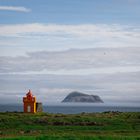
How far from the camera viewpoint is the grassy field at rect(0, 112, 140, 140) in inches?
1794

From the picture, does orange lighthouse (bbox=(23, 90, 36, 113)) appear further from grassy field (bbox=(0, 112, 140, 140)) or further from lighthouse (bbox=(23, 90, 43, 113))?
grassy field (bbox=(0, 112, 140, 140))

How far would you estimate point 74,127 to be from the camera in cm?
5291

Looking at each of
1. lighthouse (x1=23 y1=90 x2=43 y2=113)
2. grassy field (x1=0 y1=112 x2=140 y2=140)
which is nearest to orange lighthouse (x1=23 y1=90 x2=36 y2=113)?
lighthouse (x1=23 y1=90 x2=43 y2=113)

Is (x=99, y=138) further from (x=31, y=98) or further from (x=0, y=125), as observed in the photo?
(x=31, y=98)

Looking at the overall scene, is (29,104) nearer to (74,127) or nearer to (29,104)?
(29,104)

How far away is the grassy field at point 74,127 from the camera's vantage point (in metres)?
45.6

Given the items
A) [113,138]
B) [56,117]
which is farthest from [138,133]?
[56,117]

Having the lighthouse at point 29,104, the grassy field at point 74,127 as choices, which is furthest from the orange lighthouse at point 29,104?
the grassy field at point 74,127

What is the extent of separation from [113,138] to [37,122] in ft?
50.8

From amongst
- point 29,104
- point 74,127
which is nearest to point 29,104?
point 29,104

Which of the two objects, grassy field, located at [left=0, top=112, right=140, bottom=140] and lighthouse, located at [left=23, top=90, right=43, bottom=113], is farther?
lighthouse, located at [left=23, top=90, right=43, bottom=113]

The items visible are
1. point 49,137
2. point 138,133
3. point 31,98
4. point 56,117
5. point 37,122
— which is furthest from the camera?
point 31,98

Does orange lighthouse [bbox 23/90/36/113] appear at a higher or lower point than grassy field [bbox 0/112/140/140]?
higher

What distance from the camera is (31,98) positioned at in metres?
69.2
